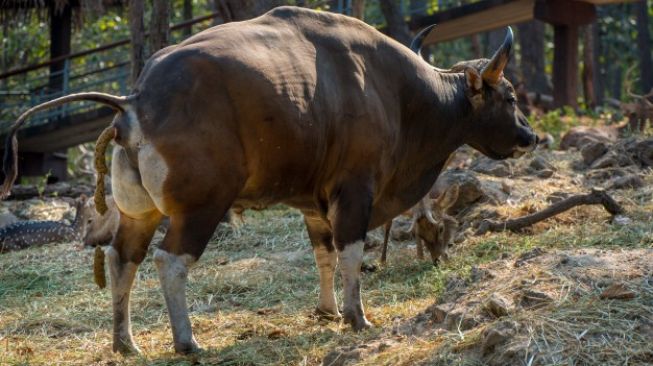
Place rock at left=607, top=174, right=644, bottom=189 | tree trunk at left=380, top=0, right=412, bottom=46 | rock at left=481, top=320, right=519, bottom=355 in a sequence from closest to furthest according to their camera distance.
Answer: rock at left=481, top=320, right=519, bottom=355 → rock at left=607, top=174, right=644, bottom=189 → tree trunk at left=380, top=0, right=412, bottom=46

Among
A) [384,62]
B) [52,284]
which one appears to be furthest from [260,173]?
[52,284]

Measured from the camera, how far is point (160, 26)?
1254 centimetres

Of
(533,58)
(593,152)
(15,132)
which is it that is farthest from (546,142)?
(533,58)

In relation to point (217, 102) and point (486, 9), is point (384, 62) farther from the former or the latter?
point (486, 9)

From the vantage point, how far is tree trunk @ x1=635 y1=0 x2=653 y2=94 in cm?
3106

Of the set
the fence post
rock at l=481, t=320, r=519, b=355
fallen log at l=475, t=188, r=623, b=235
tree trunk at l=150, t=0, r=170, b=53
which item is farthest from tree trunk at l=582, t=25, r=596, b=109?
rock at l=481, t=320, r=519, b=355

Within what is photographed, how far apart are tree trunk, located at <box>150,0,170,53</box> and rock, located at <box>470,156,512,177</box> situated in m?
3.77

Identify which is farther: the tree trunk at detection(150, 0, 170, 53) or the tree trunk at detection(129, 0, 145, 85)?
the tree trunk at detection(129, 0, 145, 85)

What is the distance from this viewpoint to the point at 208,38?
711 centimetres

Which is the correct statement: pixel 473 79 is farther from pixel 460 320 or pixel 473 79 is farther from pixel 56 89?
pixel 56 89

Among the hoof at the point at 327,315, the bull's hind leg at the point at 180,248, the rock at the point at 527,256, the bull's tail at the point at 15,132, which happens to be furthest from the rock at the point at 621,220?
the bull's tail at the point at 15,132

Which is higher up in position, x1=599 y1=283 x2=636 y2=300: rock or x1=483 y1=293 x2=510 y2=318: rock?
x1=599 y1=283 x2=636 y2=300: rock

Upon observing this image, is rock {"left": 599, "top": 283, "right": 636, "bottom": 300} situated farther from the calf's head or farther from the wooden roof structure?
the wooden roof structure

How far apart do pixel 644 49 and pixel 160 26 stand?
21.7m
